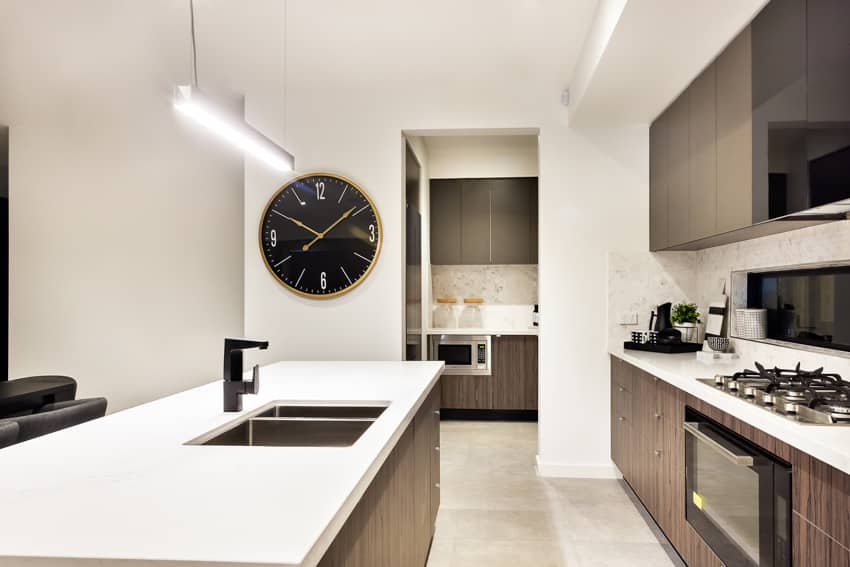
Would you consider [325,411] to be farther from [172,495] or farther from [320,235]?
[320,235]

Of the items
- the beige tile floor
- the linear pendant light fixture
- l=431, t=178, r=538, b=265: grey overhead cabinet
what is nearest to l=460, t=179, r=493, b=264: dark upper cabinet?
l=431, t=178, r=538, b=265: grey overhead cabinet

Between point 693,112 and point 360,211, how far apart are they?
2.07 m

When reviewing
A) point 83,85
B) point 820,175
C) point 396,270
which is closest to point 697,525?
point 820,175

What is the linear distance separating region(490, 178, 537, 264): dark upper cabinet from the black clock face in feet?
7.22

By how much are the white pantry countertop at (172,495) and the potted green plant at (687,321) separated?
238 cm

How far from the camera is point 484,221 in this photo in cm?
549

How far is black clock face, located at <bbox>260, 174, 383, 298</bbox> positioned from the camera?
11.8 feet

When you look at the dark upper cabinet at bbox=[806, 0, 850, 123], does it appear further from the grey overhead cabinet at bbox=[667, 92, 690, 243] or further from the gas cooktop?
the grey overhead cabinet at bbox=[667, 92, 690, 243]

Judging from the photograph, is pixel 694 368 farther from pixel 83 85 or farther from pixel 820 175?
pixel 83 85

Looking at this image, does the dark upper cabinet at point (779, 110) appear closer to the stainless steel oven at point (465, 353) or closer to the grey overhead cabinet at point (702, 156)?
the grey overhead cabinet at point (702, 156)

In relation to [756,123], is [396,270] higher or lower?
lower

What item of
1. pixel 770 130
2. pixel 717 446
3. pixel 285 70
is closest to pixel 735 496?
pixel 717 446

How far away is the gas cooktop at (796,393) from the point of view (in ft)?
4.76

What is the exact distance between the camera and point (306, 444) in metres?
1.87
